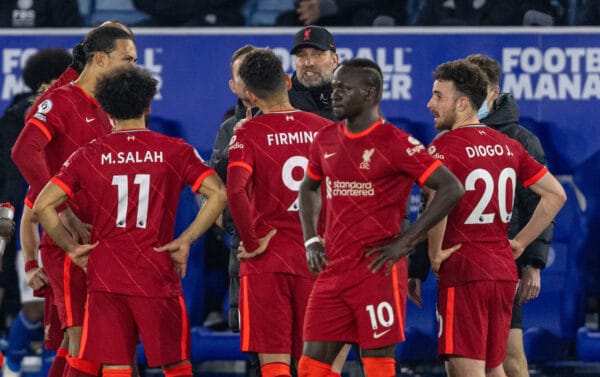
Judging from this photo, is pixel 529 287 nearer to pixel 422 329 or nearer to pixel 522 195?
pixel 522 195

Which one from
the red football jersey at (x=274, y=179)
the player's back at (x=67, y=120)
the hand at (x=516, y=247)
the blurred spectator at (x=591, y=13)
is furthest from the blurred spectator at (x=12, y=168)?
the blurred spectator at (x=591, y=13)

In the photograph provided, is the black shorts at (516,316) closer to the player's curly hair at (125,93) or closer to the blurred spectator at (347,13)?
the player's curly hair at (125,93)

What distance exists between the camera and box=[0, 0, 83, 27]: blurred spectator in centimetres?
929

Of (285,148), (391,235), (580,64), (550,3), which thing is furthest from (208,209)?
(550,3)

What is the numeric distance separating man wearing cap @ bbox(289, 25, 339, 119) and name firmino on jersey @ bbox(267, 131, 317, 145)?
1.00 metres

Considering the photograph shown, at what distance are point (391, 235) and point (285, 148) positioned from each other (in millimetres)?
857

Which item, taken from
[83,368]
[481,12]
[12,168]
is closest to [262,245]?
[83,368]

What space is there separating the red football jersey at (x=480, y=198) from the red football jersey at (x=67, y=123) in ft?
5.60

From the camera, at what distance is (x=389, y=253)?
18.7 ft

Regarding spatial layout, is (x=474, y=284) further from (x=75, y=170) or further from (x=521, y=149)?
(x=75, y=170)

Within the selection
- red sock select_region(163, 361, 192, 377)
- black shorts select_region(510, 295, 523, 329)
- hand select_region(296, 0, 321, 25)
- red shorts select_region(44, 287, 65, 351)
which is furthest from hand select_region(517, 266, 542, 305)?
hand select_region(296, 0, 321, 25)

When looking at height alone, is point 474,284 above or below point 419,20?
below

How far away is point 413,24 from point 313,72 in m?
2.22

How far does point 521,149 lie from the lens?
21.4 feet
